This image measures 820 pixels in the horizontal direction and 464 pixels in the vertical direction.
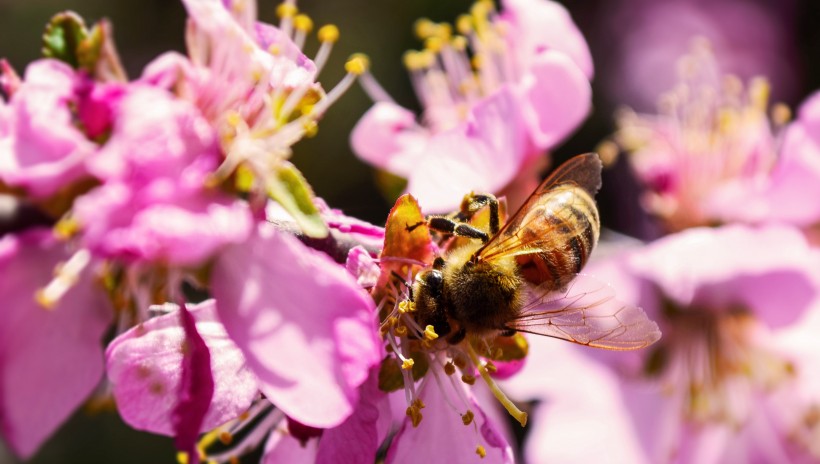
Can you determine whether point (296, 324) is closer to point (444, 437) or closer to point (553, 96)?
point (444, 437)

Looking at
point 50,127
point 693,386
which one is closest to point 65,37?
point 50,127

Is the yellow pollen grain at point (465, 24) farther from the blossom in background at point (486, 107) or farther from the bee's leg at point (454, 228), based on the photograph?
the bee's leg at point (454, 228)

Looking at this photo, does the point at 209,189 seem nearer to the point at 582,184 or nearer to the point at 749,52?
the point at 582,184

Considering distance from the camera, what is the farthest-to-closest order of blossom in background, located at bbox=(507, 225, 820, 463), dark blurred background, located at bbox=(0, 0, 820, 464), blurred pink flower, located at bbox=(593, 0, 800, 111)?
blurred pink flower, located at bbox=(593, 0, 800, 111), dark blurred background, located at bbox=(0, 0, 820, 464), blossom in background, located at bbox=(507, 225, 820, 463)

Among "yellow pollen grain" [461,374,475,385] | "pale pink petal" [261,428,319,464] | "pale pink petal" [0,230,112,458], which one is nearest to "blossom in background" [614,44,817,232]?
"yellow pollen grain" [461,374,475,385]

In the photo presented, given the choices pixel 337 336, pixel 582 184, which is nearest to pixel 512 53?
pixel 582 184

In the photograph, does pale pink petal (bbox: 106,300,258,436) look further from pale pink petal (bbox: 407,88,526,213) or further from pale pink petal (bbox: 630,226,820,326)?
pale pink petal (bbox: 630,226,820,326)
